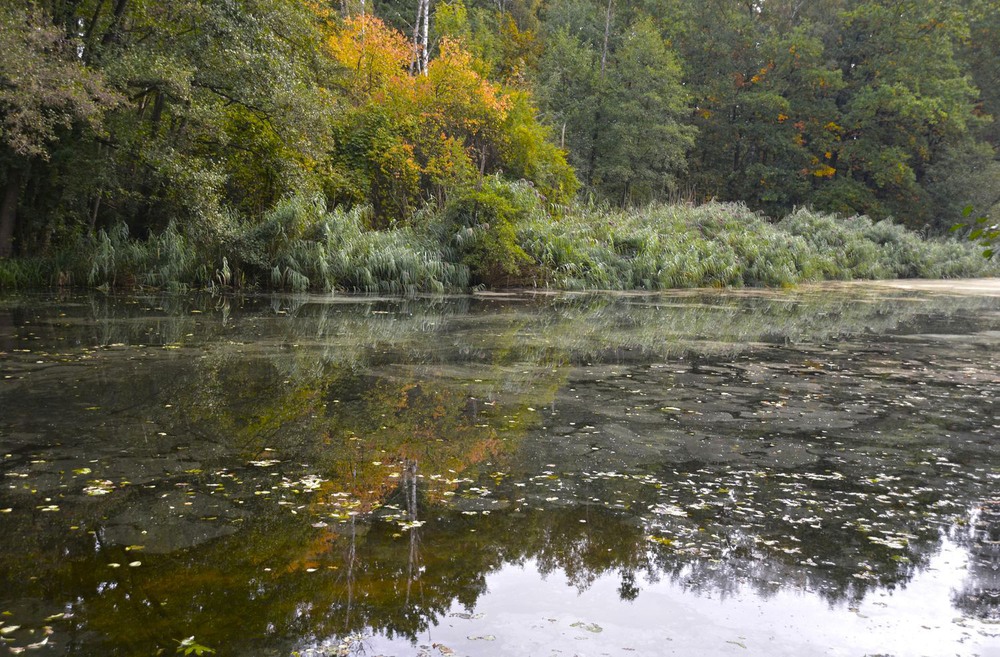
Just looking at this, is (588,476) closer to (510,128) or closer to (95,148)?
(95,148)

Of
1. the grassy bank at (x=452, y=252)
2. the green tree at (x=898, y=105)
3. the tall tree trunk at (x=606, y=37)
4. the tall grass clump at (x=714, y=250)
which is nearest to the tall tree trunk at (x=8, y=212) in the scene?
the grassy bank at (x=452, y=252)

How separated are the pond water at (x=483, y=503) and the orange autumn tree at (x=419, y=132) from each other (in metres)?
11.5

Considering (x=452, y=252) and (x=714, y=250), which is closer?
(x=452, y=252)

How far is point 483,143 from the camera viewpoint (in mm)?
24031

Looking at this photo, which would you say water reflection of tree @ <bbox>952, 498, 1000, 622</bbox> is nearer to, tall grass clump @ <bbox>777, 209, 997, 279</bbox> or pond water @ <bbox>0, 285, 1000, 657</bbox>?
pond water @ <bbox>0, 285, 1000, 657</bbox>

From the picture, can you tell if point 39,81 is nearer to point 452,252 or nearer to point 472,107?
point 452,252

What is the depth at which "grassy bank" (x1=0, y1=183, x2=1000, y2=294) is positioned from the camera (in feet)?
48.5

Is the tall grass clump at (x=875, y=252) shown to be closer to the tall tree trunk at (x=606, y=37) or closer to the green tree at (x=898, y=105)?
the green tree at (x=898, y=105)

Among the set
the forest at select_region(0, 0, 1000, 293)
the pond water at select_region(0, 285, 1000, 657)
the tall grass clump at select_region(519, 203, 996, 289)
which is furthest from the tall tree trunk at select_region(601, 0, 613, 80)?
the pond water at select_region(0, 285, 1000, 657)

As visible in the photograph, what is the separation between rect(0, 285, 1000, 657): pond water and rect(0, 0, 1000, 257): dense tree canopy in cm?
617

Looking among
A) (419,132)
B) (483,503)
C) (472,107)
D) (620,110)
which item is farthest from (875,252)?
(483,503)

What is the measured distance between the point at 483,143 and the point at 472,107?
1.58 m

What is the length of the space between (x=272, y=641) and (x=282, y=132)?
13.4m

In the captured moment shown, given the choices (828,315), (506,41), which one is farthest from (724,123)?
(828,315)
